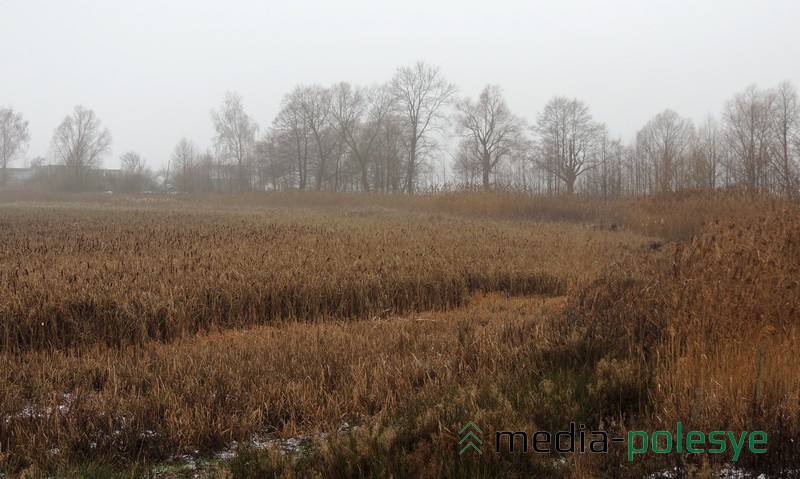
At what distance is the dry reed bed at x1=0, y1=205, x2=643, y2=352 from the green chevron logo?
14.0 ft

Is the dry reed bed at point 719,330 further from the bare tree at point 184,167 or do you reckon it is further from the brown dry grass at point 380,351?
the bare tree at point 184,167

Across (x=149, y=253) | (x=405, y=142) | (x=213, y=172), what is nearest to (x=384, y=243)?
(x=149, y=253)

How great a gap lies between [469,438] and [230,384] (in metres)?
2.10

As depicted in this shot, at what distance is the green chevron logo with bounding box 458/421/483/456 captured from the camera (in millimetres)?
3256

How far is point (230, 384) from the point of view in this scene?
4367mm

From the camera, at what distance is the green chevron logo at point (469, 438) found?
3256mm

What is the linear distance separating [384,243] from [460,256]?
1.98 m

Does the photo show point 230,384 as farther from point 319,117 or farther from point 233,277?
point 319,117

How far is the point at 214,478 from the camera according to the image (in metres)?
3.14

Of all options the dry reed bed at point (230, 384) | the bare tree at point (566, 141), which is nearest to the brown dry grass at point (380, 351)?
the dry reed bed at point (230, 384)

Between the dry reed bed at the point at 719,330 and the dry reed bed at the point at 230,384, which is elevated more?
the dry reed bed at the point at 719,330

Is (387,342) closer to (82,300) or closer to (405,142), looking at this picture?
(82,300)

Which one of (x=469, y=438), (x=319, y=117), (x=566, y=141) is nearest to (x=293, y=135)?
(x=319, y=117)

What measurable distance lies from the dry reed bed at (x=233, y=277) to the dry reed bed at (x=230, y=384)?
52 cm
